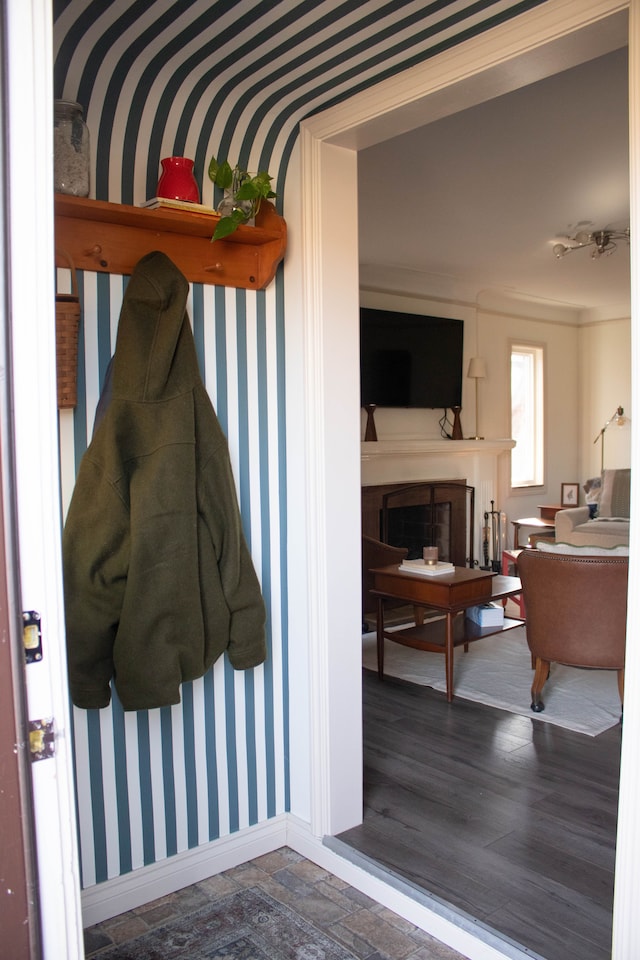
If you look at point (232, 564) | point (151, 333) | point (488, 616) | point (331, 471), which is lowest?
point (488, 616)

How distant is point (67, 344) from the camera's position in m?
1.97

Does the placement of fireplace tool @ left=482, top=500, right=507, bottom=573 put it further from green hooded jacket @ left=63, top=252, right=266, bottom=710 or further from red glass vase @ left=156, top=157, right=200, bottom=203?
red glass vase @ left=156, top=157, right=200, bottom=203

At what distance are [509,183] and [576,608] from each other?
2.32 metres

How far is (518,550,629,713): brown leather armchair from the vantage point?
11.5ft

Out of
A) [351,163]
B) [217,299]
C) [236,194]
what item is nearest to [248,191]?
[236,194]

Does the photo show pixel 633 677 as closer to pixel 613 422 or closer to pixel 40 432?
pixel 40 432

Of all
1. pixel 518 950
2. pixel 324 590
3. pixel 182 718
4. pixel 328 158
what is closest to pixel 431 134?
pixel 328 158

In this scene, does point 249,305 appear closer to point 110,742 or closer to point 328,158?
point 328,158

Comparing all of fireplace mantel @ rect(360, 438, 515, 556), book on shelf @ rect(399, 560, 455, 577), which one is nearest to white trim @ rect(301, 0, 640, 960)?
book on shelf @ rect(399, 560, 455, 577)

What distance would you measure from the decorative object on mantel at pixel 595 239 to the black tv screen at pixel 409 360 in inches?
54.9

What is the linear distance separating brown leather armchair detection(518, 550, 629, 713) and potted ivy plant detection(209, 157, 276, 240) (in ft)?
7.09

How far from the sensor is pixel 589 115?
338cm

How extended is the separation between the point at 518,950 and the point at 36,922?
1.44m

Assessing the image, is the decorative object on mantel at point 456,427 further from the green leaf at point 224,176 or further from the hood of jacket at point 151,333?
the hood of jacket at point 151,333
